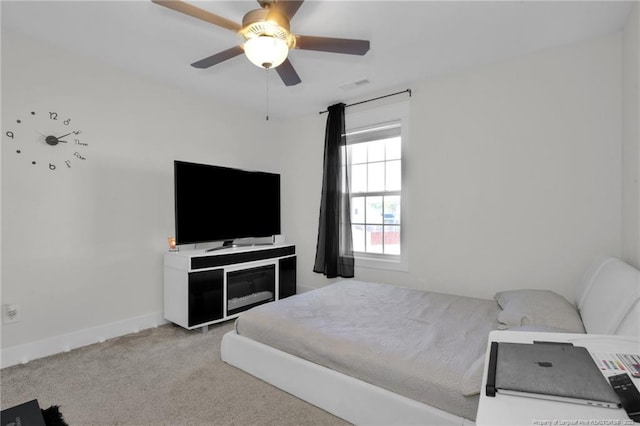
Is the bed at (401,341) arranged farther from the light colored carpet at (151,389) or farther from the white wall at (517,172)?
the white wall at (517,172)

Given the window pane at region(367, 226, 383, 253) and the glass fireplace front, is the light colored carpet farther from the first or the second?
the window pane at region(367, 226, 383, 253)

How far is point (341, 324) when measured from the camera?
2.14 metres

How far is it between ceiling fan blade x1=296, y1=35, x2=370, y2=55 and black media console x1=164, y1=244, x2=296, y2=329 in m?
2.10

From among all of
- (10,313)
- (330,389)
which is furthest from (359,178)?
(10,313)

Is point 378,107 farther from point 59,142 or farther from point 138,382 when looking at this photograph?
point 138,382

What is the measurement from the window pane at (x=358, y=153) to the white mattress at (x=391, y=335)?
1.72 meters

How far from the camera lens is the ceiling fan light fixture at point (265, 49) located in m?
1.74

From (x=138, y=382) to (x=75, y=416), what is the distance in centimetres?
39

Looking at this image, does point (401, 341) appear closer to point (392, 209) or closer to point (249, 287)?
point (392, 209)

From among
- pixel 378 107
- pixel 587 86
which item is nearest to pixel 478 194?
pixel 587 86

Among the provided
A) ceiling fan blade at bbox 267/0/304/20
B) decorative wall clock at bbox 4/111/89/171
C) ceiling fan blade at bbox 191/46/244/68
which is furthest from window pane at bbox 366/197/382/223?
decorative wall clock at bbox 4/111/89/171

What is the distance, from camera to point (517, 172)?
281cm

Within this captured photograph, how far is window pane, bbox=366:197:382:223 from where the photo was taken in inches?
149

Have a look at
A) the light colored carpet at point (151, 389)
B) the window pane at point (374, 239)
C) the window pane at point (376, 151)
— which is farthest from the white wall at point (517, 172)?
the light colored carpet at point (151, 389)
